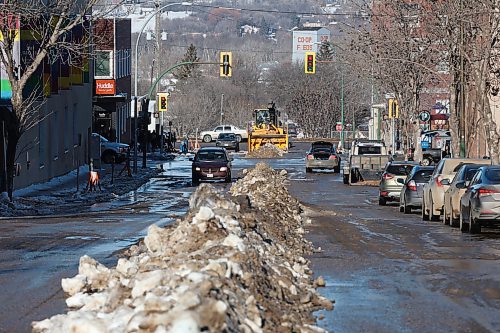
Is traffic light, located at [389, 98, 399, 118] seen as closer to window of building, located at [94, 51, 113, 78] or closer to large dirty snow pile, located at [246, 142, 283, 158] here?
large dirty snow pile, located at [246, 142, 283, 158]

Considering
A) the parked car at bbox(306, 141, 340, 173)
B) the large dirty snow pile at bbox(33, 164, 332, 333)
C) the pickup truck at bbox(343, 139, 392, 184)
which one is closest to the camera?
the large dirty snow pile at bbox(33, 164, 332, 333)

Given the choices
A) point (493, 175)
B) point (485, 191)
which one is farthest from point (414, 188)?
point (485, 191)

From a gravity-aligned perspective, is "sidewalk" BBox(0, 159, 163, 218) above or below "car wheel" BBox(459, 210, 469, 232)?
below

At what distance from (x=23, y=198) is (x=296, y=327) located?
2553 centimetres

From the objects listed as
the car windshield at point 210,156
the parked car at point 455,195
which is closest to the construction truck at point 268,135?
the car windshield at point 210,156

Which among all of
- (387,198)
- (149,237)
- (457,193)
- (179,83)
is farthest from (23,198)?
(179,83)

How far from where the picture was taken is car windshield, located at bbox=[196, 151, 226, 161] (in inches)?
1911

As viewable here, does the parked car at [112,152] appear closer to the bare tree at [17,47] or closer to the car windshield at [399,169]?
the bare tree at [17,47]

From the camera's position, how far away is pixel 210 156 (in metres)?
48.8

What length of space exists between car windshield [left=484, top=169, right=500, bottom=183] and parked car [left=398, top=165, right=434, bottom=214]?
7.35 metres

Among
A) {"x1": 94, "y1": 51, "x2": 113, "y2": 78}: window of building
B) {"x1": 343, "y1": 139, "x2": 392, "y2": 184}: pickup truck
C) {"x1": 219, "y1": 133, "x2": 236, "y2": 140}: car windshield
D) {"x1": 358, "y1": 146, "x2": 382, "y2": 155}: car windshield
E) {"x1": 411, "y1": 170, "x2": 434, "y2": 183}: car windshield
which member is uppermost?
{"x1": 94, "y1": 51, "x2": 113, "y2": 78}: window of building

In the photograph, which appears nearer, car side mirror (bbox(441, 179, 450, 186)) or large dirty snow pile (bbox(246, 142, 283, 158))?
car side mirror (bbox(441, 179, 450, 186))

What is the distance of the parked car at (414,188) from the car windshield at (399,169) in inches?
186

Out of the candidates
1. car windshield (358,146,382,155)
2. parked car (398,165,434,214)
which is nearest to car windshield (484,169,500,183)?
parked car (398,165,434,214)
